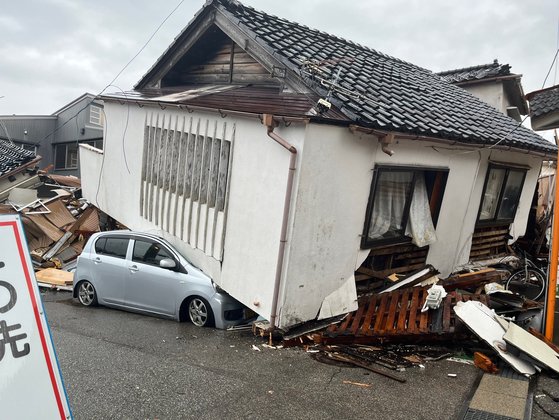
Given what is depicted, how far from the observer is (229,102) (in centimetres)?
796

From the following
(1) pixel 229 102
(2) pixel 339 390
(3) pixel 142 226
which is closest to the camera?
(2) pixel 339 390

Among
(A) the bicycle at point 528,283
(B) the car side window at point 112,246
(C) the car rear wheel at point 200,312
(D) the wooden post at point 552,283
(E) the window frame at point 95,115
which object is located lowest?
(C) the car rear wheel at point 200,312

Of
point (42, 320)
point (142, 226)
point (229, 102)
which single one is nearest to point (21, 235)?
point (42, 320)

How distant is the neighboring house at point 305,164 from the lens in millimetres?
6473

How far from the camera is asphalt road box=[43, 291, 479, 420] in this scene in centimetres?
446

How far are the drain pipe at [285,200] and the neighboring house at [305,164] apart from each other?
0.02m

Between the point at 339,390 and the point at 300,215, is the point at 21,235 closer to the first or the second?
the point at 339,390

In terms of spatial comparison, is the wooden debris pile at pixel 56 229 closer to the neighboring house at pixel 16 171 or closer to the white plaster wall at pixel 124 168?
the white plaster wall at pixel 124 168

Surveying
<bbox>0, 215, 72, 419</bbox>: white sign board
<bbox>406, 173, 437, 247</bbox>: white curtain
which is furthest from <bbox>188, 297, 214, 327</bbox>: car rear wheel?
<bbox>0, 215, 72, 419</bbox>: white sign board

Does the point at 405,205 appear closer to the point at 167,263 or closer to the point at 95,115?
the point at 167,263

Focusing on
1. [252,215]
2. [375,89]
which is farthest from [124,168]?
[375,89]

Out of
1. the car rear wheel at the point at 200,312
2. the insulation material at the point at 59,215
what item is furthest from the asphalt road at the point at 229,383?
the insulation material at the point at 59,215

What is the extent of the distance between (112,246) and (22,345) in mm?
7005

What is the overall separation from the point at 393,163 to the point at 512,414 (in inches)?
167
